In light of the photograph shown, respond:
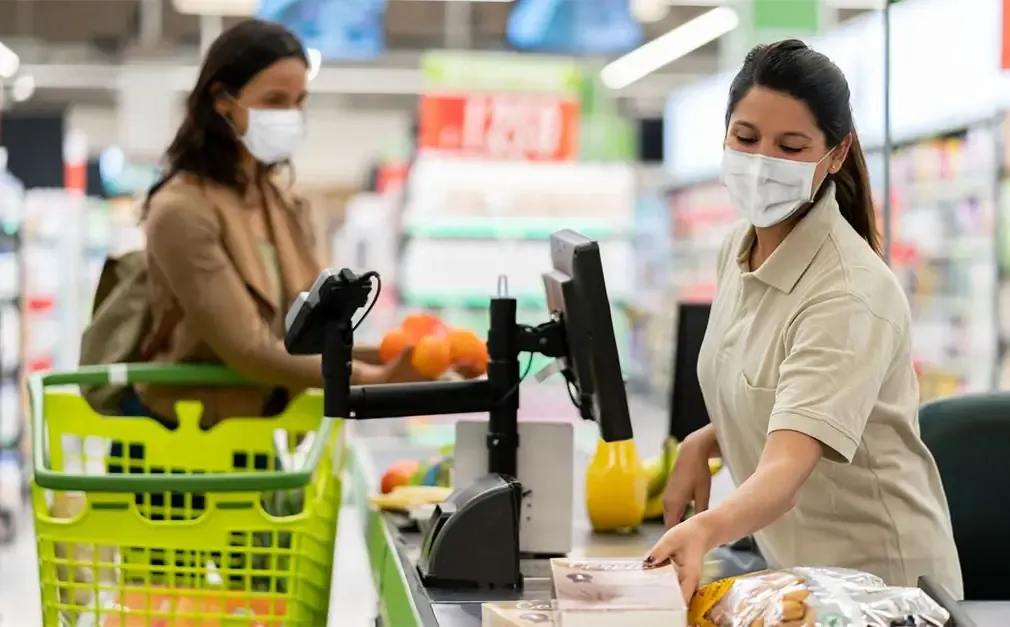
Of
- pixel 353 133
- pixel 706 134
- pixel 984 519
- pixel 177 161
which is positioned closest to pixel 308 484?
pixel 177 161

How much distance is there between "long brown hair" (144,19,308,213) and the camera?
2643 millimetres

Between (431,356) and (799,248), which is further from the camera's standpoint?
(431,356)

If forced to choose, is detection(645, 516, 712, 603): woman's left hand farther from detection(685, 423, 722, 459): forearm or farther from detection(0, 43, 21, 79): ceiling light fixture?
detection(0, 43, 21, 79): ceiling light fixture

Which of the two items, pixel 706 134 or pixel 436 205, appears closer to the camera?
pixel 436 205

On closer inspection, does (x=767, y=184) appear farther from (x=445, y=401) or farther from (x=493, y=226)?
(x=493, y=226)

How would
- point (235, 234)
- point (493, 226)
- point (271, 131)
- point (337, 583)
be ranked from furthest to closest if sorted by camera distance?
point (493, 226)
point (337, 583)
point (271, 131)
point (235, 234)

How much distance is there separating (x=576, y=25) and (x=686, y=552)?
29.0 feet

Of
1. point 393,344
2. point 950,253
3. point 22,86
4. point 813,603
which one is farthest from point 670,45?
point 813,603

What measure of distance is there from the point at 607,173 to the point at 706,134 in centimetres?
304

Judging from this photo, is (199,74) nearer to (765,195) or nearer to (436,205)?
(765,195)

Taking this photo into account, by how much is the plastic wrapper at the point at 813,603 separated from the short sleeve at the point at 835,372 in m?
0.23

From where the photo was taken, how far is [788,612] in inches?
52.8

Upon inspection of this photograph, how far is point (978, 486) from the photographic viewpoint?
7.97 feet

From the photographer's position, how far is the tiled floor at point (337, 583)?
5742 mm
